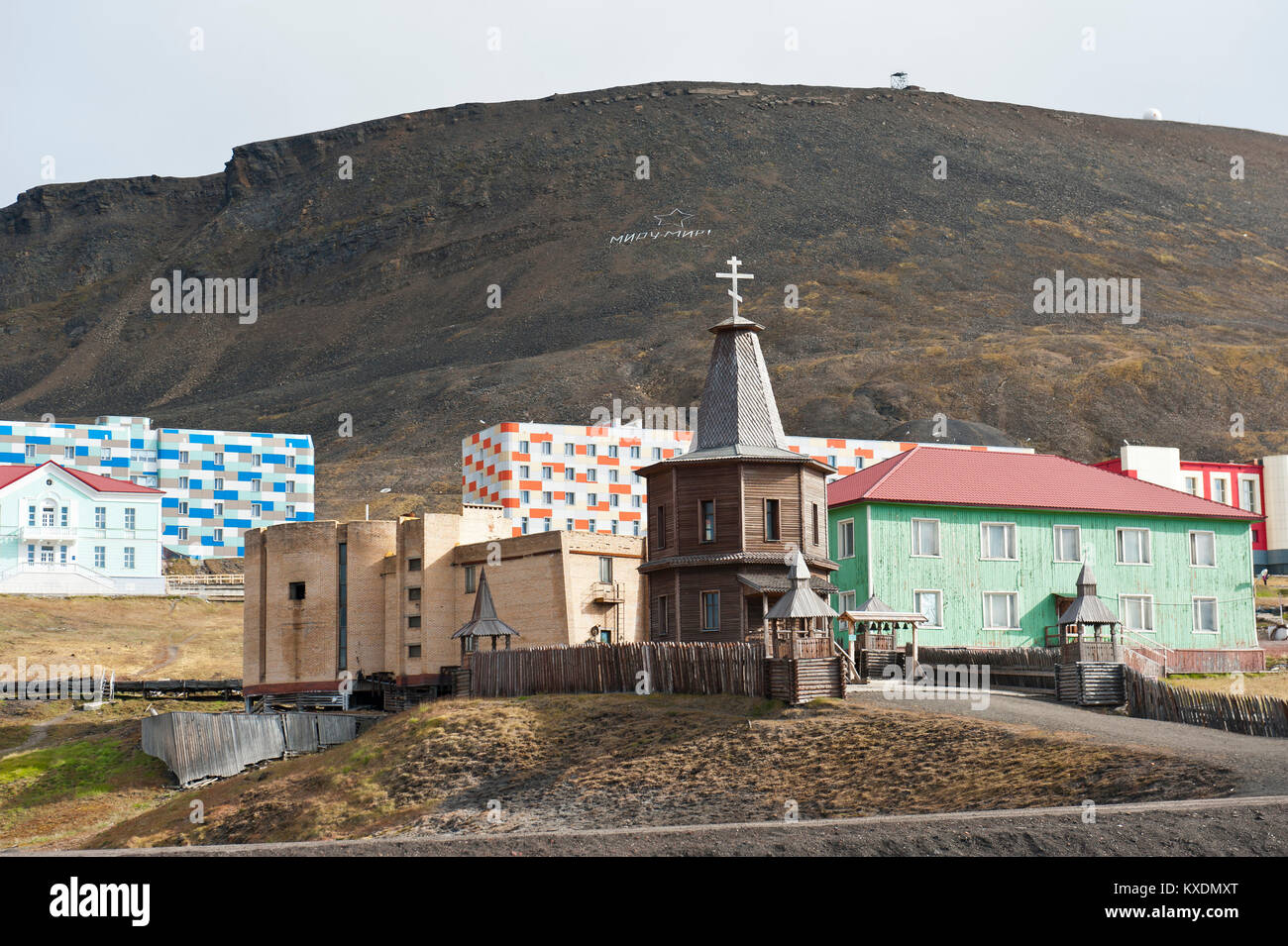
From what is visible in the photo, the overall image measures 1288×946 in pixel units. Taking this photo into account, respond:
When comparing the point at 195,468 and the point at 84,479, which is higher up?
the point at 195,468

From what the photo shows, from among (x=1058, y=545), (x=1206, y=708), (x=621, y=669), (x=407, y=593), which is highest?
(x=1058, y=545)

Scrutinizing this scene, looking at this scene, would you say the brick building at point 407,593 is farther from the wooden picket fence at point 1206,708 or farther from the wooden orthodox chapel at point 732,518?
the wooden picket fence at point 1206,708

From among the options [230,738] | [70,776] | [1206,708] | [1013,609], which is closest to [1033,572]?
[1013,609]

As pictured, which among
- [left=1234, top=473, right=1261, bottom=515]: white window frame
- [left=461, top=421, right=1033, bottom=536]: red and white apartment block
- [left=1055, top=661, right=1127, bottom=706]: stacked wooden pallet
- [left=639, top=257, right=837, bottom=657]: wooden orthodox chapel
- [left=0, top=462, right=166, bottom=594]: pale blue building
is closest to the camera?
[left=1055, top=661, right=1127, bottom=706]: stacked wooden pallet

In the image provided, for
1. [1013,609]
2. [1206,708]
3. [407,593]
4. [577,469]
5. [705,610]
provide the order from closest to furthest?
[1206,708] < [705,610] < [1013,609] < [407,593] < [577,469]

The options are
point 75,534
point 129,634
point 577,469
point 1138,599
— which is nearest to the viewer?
point 1138,599

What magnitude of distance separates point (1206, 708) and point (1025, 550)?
871 inches

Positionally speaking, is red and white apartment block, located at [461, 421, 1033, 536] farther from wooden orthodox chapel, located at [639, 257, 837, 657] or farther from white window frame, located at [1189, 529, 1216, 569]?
wooden orthodox chapel, located at [639, 257, 837, 657]

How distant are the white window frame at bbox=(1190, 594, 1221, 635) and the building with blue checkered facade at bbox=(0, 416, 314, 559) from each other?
82295 millimetres

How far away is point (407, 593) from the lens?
63562 millimetres

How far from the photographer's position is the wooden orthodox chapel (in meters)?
50.0

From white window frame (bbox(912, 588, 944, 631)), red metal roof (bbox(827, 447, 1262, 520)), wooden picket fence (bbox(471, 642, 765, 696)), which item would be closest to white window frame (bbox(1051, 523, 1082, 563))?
red metal roof (bbox(827, 447, 1262, 520))

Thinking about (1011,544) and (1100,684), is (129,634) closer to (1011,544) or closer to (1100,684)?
(1011,544)
